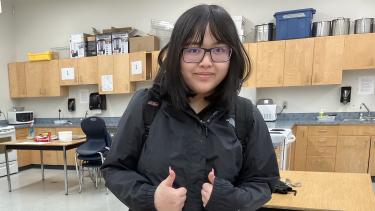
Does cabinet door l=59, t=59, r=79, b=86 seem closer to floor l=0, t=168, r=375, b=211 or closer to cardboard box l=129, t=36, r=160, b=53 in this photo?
cardboard box l=129, t=36, r=160, b=53

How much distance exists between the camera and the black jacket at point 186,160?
0.77 m

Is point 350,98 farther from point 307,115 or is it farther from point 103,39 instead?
point 103,39

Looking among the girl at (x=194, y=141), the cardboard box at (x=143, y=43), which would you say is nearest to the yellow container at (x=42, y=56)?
the cardboard box at (x=143, y=43)

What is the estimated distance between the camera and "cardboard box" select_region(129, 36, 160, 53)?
4.77m

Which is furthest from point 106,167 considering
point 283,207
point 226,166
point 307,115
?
point 307,115

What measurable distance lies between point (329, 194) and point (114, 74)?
13.6ft

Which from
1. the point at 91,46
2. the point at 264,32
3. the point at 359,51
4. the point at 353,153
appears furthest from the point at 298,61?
the point at 91,46

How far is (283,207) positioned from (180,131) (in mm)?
894

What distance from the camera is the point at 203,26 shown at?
2.49 feet

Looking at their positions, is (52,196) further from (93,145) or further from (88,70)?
(88,70)

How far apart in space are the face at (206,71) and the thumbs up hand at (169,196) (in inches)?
10.2

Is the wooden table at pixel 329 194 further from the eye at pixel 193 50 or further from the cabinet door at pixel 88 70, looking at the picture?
the cabinet door at pixel 88 70

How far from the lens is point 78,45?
5.15m

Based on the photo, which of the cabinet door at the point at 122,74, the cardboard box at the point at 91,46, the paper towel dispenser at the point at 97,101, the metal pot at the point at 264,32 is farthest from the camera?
the paper towel dispenser at the point at 97,101
